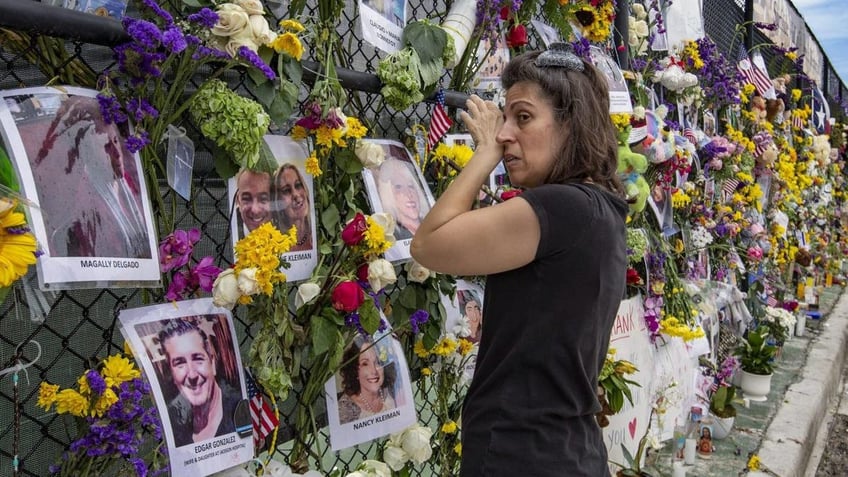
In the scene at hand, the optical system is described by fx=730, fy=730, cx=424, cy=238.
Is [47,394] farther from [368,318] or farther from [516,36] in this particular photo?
[516,36]

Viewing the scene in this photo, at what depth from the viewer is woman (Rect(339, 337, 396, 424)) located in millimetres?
1771

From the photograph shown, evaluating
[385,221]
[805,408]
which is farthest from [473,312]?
[805,408]

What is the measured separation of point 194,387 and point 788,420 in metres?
3.83

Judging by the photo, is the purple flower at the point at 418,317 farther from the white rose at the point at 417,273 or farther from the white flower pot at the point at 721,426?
the white flower pot at the point at 721,426

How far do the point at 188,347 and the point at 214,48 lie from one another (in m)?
0.55

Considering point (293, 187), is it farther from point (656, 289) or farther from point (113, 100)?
point (656, 289)

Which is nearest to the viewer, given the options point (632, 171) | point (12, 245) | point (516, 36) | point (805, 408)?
→ point (12, 245)

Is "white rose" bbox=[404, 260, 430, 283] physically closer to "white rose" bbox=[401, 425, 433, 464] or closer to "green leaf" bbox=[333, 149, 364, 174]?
"green leaf" bbox=[333, 149, 364, 174]

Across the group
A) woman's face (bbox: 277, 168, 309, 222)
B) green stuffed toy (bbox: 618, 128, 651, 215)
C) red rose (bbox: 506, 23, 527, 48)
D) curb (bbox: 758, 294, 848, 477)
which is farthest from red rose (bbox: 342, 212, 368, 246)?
curb (bbox: 758, 294, 848, 477)

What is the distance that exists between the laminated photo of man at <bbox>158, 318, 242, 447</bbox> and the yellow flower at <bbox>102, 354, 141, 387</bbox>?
104mm

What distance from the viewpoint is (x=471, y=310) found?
225cm

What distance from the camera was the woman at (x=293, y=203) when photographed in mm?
1573

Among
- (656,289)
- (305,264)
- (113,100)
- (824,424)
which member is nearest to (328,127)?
(305,264)

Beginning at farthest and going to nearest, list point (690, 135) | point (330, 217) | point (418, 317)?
point (690, 135)
point (418, 317)
point (330, 217)
